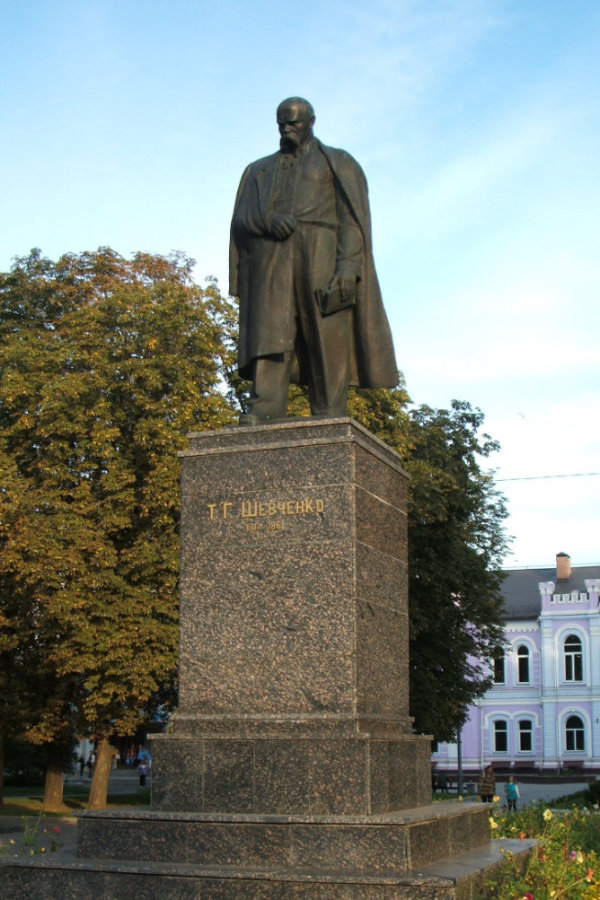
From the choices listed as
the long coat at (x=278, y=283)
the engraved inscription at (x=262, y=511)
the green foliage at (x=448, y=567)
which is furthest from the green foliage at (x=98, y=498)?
the engraved inscription at (x=262, y=511)

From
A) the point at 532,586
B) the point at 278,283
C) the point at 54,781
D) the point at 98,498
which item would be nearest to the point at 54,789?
the point at 54,781

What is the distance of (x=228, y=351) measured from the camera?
26031 mm

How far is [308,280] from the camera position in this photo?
8461 mm

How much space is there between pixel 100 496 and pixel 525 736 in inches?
1538

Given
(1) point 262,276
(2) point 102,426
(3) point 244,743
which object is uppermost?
(2) point 102,426

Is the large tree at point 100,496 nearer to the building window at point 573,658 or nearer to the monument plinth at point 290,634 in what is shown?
the monument plinth at point 290,634

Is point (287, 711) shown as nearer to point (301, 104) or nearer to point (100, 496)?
point (301, 104)

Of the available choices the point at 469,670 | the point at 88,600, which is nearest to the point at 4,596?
the point at 88,600

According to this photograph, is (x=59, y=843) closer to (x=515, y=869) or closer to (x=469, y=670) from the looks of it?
(x=515, y=869)

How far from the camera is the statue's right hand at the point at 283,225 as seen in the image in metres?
8.40

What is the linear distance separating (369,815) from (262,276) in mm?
4032

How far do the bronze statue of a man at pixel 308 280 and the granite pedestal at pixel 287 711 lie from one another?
2.45 feet

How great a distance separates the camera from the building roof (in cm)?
5812

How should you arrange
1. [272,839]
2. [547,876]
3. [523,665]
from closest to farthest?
[272,839] → [547,876] → [523,665]
